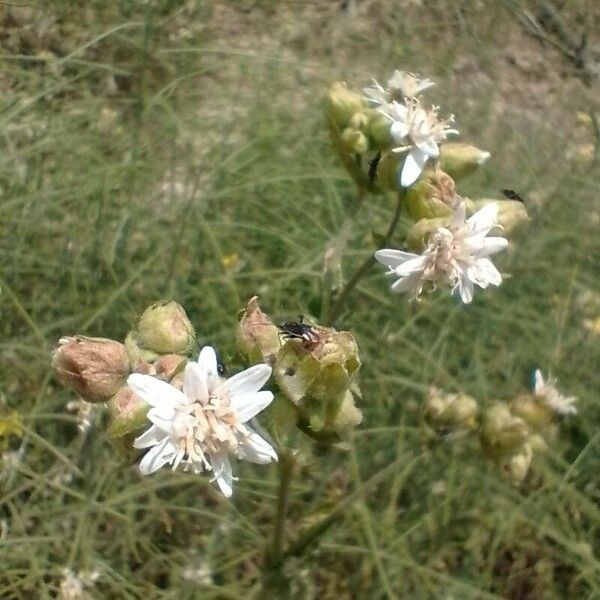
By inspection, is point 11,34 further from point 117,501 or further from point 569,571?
point 569,571

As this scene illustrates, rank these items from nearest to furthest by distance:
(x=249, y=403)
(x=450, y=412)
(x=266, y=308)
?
(x=249, y=403)
(x=450, y=412)
(x=266, y=308)

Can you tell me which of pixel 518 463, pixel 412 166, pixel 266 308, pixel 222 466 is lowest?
pixel 266 308

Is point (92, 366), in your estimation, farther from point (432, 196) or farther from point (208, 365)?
Result: point (432, 196)

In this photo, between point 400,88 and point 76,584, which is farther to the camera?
point 76,584

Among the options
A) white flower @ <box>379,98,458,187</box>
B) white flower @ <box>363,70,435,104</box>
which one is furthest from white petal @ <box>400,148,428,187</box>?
white flower @ <box>363,70,435,104</box>

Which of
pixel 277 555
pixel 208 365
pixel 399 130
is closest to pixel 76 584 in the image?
pixel 277 555
